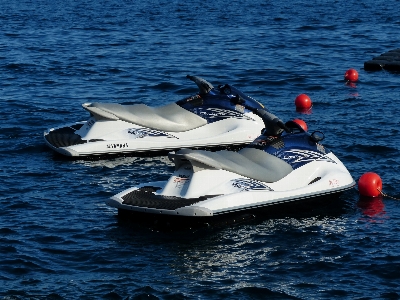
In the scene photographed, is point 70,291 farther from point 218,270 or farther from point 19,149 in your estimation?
point 19,149

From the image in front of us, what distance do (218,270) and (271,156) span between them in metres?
3.89

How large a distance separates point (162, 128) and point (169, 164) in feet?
3.57

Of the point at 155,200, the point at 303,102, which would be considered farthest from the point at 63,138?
the point at 303,102

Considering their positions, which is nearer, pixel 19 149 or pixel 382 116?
pixel 19 149

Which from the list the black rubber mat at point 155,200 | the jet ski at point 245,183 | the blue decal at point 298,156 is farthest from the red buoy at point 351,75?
the black rubber mat at point 155,200

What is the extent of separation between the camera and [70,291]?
15125mm

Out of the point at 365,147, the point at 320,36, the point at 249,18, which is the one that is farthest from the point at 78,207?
the point at 249,18

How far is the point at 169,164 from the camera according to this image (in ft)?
74.1

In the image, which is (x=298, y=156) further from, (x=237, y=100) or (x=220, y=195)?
(x=237, y=100)

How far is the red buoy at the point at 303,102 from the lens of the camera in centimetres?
2853

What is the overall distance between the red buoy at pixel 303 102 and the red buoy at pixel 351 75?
4.69m

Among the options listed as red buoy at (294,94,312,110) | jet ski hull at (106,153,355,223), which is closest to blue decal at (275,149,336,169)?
jet ski hull at (106,153,355,223)

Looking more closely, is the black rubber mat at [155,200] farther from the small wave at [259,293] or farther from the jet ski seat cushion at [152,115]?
the jet ski seat cushion at [152,115]

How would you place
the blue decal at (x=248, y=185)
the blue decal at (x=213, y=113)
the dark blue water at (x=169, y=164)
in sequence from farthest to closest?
the blue decal at (x=213, y=113), the blue decal at (x=248, y=185), the dark blue water at (x=169, y=164)
